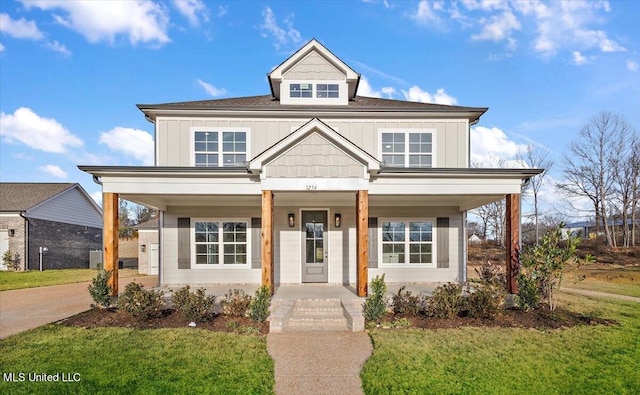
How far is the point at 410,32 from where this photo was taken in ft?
43.1

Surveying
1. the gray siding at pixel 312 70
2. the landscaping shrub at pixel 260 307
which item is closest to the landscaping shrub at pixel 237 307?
the landscaping shrub at pixel 260 307

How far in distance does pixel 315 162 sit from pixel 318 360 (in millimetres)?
4912

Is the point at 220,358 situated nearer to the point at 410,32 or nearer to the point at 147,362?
the point at 147,362

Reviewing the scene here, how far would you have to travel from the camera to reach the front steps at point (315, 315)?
7270 mm

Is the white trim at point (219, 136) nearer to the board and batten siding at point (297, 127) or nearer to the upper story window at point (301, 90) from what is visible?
the board and batten siding at point (297, 127)

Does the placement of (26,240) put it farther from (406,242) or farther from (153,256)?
(406,242)

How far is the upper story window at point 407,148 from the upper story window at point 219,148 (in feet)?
15.7

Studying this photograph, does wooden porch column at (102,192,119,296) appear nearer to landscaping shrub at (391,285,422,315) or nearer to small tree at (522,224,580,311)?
landscaping shrub at (391,285,422,315)

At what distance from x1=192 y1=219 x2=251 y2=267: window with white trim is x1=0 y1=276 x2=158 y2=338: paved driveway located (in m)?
3.47

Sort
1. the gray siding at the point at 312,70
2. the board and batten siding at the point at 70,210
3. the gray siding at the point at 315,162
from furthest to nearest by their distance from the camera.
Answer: the board and batten siding at the point at 70,210 → the gray siding at the point at 312,70 → the gray siding at the point at 315,162

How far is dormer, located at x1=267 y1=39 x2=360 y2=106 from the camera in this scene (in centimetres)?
1277

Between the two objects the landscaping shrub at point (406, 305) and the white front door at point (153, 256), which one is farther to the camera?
the white front door at point (153, 256)

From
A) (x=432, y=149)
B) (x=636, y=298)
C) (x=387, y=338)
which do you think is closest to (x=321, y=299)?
(x=387, y=338)

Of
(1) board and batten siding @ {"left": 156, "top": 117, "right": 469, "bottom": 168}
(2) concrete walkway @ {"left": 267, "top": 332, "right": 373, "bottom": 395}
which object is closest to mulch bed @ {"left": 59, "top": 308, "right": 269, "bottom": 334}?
(2) concrete walkway @ {"left": 267, "top": 332, "right": 373, "bottom": 395}
